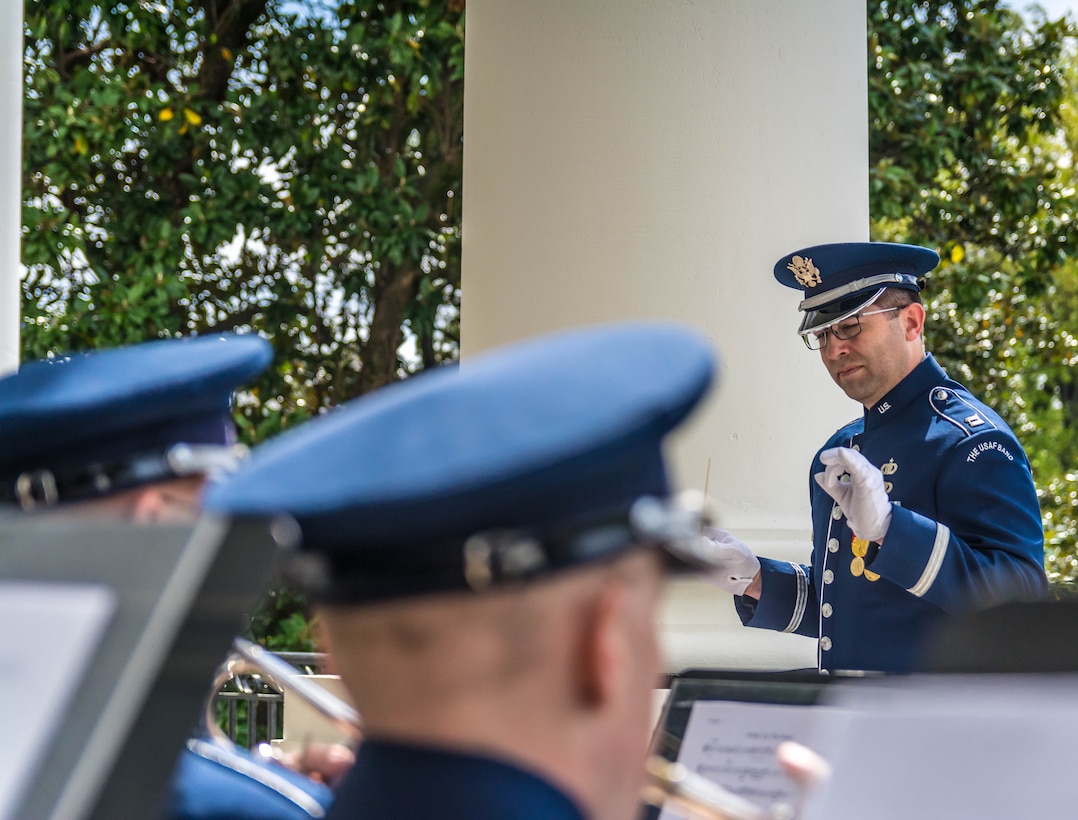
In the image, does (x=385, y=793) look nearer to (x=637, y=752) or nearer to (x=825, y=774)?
(x=637, y=752)

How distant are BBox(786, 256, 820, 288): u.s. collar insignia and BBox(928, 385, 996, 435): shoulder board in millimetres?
521

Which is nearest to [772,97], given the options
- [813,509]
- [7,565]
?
[813,509]

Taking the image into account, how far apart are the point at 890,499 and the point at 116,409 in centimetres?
267

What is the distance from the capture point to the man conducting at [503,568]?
3.34 ft

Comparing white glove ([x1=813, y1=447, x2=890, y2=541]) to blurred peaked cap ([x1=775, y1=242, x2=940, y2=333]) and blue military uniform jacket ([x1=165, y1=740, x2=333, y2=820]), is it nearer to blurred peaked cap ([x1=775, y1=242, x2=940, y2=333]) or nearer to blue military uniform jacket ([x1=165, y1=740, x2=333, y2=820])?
blurred peaked cap ([x1=775, y1=242, x2=940, y2=333])

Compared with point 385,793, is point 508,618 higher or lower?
higher

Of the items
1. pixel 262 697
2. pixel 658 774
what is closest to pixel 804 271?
pixel 658 774

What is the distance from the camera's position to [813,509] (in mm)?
4449

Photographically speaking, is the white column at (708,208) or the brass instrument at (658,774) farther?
the white column at (708,208)

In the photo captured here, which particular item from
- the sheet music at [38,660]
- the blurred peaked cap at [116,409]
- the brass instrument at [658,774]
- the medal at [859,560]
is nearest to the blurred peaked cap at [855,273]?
the medal at [859,560]

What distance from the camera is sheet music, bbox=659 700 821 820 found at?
1.85m

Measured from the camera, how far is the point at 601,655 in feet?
3.31

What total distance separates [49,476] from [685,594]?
3.52 metres

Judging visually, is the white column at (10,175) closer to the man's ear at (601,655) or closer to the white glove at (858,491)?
the white glove at (858,491)
